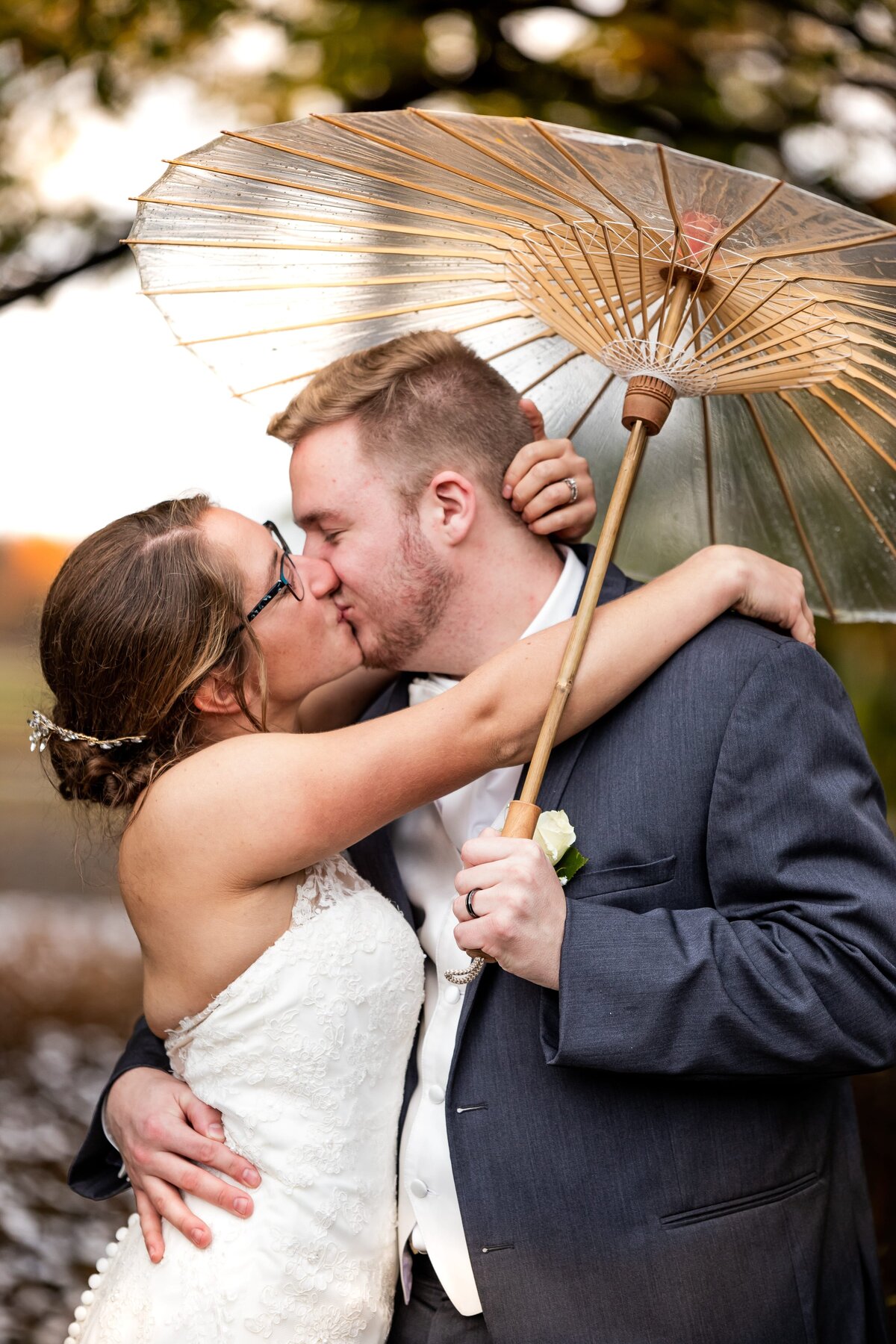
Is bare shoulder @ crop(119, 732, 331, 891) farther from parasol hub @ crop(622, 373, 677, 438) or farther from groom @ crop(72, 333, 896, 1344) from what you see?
parasol hub @ crop(622, 373, 677, 438)

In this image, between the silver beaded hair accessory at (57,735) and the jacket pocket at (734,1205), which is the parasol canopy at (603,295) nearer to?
the silver beaded hair accessory at (57,735)

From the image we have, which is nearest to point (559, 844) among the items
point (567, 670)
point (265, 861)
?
point (567, 670)

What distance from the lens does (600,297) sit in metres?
2.38

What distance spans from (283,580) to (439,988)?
2.94 feet

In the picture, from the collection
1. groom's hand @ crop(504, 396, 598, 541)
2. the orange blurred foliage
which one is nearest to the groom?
groom's hand @ crop(504, 396, 598, 541)

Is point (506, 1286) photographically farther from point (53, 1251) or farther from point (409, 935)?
point (53, 1251)

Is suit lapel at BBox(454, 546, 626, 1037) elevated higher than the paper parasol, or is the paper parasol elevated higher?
the paper parasol


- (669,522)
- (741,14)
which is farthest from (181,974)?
(741,14)

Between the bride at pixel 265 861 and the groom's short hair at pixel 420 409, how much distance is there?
469 mm

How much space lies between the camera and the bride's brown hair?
7.63 ft

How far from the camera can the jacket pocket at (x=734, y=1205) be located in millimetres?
2072

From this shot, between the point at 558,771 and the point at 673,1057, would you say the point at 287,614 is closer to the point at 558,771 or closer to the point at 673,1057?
the point at 558,771

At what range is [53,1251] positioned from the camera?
19.1 ft

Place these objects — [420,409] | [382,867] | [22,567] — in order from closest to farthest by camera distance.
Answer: [382,867], [420,409], [22,567]
